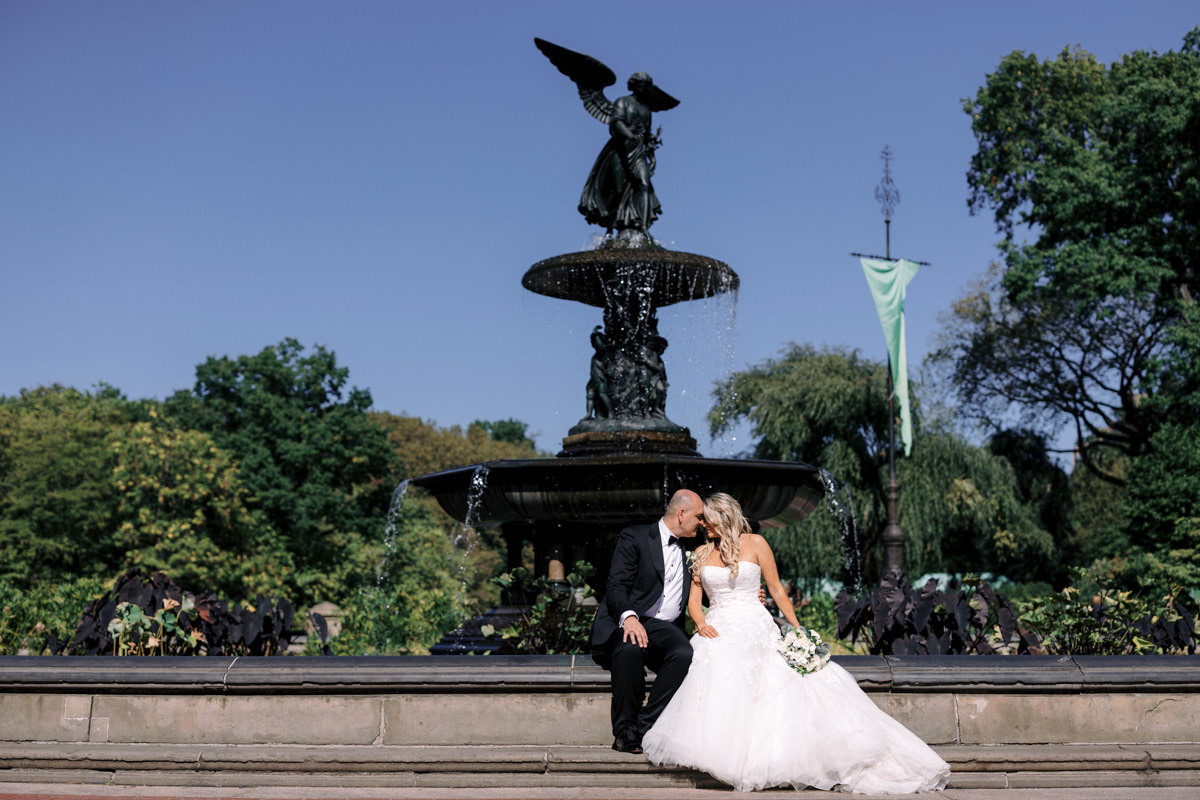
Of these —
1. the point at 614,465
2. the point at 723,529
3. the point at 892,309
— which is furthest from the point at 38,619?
the point at 892,309

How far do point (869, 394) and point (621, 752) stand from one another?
28985 millimetres

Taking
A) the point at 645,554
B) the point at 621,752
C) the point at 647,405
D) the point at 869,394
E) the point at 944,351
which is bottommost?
the point at 621,752

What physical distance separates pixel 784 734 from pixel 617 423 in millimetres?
6107

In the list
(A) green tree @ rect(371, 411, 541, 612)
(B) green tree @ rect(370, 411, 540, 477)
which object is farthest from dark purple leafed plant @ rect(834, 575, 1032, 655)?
(B) green tree @ rect(370, 411, 540, 477)

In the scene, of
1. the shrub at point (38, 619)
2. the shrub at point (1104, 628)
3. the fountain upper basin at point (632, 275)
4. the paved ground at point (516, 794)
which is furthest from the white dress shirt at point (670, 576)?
the fountain upper basin at point (632, 275)

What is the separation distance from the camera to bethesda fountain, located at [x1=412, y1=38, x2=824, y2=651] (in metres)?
9.80

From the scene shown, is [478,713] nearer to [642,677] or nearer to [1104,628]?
[642,677]

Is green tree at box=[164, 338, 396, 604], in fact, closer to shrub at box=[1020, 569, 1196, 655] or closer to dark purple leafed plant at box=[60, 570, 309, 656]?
dark purple leafed plant at box=[60, 570, 309, 656]

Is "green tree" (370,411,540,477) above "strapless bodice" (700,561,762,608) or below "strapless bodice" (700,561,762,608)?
above

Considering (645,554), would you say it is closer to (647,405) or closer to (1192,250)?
(647,405)

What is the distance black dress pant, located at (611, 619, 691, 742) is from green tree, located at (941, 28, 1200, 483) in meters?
25.4

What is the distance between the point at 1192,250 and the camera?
1126 inches

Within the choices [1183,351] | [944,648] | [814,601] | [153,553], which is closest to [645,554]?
[944,648]

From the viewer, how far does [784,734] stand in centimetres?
551
